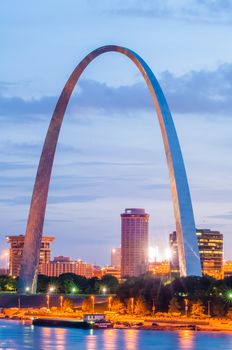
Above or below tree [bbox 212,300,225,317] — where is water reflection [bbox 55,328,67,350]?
below

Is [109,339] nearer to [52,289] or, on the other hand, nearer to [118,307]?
[118,307]

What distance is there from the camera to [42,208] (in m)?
84.7

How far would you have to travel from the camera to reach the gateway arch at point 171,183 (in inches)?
2766

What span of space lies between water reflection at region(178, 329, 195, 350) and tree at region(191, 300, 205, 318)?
5751 mm

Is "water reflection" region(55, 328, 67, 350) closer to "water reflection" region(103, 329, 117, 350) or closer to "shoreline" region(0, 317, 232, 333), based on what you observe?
"water reflection" region(103, 329, 117, 350)

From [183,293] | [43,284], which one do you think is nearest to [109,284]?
[43,284]

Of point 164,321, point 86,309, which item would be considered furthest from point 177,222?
point 86,309

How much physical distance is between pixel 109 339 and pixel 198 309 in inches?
502

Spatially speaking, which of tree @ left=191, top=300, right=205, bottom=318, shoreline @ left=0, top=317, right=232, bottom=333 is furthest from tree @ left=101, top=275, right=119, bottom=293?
shoreline @ left=0, top=317, right=232, bottom=333

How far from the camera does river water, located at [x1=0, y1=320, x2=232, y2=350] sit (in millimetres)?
61750

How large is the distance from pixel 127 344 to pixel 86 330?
12.8 meters

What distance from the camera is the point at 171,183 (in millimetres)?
72188

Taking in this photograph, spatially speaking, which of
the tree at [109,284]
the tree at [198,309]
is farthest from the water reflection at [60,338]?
the tree at [109,284]

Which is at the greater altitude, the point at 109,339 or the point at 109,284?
the point at 109,284
